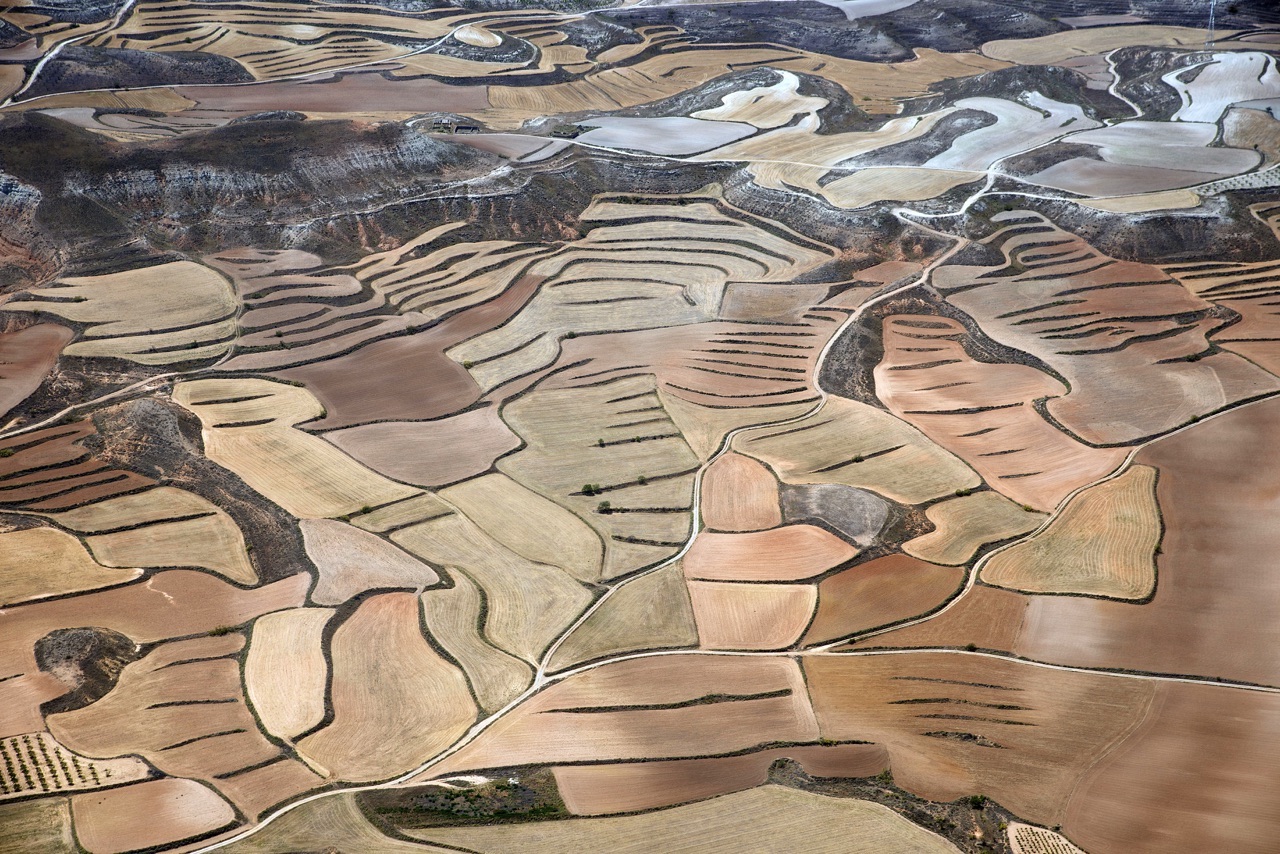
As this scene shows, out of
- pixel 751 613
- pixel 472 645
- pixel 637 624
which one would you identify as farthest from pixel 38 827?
pixel 751 613

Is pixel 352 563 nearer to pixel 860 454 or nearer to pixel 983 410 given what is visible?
pixel 860 454

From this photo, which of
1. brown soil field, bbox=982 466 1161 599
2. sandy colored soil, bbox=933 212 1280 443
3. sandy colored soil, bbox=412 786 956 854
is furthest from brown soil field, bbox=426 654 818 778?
sandy colored soil, bbox=933 212 1280 443

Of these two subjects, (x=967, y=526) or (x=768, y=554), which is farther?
(x=967, y=526)

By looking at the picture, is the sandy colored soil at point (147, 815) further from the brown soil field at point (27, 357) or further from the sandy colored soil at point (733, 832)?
the brown soil field at point (27, 357)

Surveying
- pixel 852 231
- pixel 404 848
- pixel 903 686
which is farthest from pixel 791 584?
pixel 852 231

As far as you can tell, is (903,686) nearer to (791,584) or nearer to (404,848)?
(791,584)

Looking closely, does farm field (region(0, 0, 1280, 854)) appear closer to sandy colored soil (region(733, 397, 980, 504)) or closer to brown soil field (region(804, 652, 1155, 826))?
brown soil field (region(804, 652, 1155, 826))
